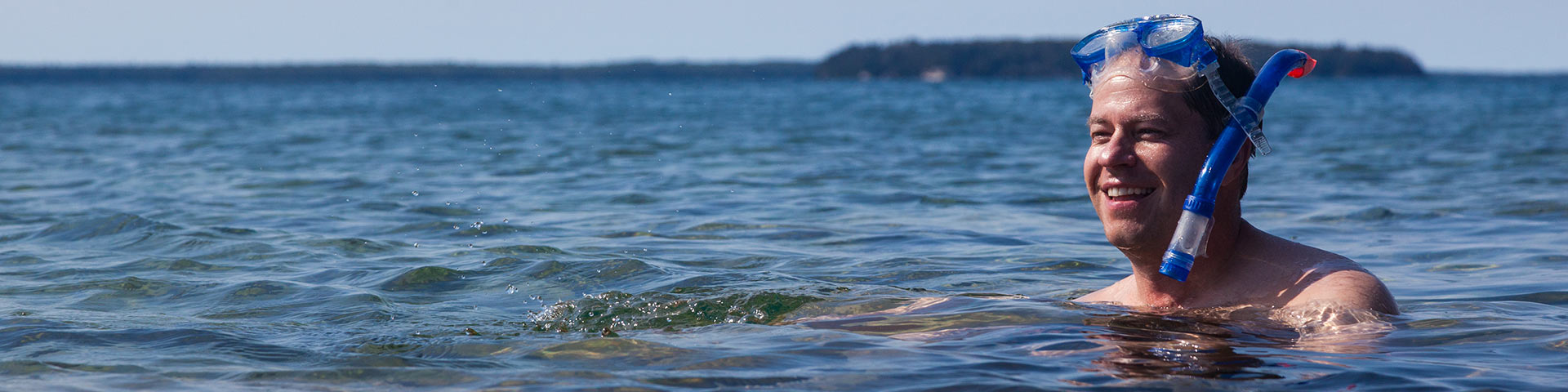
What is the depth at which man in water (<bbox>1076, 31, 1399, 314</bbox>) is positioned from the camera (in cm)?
379

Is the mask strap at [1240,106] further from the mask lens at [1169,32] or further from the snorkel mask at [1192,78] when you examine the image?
the mask lens at [1169,32]

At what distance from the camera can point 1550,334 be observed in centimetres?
421

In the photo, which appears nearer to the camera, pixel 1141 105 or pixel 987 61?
pixel 1141 105

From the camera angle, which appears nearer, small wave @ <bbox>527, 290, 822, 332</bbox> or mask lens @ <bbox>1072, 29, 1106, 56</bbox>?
mask lens @ <bbox>1072, 29, 1106, 56</bbox>

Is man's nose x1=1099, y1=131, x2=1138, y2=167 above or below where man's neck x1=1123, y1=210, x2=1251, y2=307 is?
above

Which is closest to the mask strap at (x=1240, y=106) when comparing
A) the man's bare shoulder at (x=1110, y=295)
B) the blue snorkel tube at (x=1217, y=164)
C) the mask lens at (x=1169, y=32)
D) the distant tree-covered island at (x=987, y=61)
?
the blue snorkel tube at (x=1217, y=164)

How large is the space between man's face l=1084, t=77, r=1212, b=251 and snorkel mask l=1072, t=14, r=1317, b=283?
0.15 ft

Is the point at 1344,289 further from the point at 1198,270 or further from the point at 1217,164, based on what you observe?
the point at 1217,164

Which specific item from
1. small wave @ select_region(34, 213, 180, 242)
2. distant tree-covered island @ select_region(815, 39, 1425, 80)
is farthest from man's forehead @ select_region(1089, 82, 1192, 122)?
distant tree-covered island @ select_region(815, 39, 1425, 80)

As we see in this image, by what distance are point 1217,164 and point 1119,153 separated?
27 centimetres

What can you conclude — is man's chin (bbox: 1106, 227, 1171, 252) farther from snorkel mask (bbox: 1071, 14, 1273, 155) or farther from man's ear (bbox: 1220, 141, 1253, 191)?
snorkel mask (bbox: 1071, 14, 1273, 155)

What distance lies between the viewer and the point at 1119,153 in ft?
12.5

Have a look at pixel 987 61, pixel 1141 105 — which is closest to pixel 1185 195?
pixel 1141 105

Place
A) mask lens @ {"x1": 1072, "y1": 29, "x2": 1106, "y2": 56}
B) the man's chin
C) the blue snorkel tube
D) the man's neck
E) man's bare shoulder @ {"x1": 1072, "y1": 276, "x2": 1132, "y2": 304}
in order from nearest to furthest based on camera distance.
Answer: the blue snorkel tube, the man's chin, the man's neck, mask lens @ {"x1": 1072, "y1": 29, "x2": 1106, "y2": 56}, man's bare shoulder @ {"x1": 1072, "y1": 276, "x2": 1132, "y2": 304}
